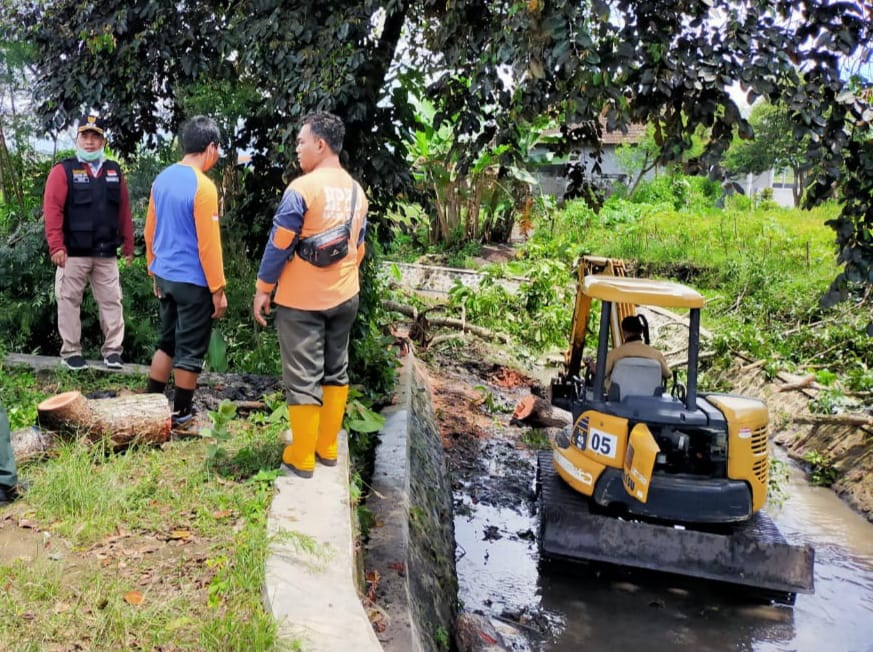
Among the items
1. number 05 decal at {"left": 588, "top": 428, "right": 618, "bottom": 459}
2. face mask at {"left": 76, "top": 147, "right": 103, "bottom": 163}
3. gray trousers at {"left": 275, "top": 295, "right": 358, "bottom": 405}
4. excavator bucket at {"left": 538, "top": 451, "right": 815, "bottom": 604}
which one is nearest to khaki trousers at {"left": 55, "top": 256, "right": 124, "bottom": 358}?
face mask at {"left": 76, "top": 147, "right": 103, "bottom": 163}

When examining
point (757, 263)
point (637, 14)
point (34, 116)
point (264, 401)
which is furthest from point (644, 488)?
point (757, 263)

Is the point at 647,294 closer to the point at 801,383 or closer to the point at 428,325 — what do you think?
the point at 801,383

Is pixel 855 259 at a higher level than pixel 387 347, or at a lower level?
higher

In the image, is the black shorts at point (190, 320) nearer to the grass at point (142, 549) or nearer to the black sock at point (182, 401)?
the black sock at point (182, 401)

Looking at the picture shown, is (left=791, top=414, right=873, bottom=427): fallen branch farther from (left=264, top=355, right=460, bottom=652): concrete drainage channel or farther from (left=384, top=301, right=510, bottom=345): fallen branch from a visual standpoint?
(left=264, top=355, right=460, bottom=652): concrete drainage channel

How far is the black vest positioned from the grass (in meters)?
1.63

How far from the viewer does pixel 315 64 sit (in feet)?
18.7

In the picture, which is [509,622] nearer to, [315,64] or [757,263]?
[315,64]

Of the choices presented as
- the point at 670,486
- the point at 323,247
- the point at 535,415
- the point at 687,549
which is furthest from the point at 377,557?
the point at 535,415

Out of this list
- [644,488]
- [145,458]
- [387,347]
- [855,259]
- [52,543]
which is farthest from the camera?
[387,347]

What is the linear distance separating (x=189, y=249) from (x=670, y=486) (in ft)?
12.9

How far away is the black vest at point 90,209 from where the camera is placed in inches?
226

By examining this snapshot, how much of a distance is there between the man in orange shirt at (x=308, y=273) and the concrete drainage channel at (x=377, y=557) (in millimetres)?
396

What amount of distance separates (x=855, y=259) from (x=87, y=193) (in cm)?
531
